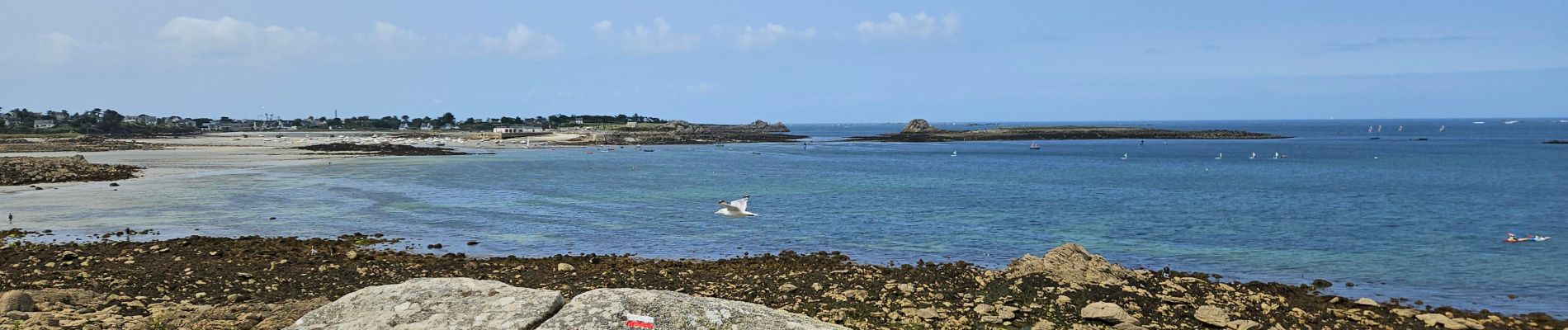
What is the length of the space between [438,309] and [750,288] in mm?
8983

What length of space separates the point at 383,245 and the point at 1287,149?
116m

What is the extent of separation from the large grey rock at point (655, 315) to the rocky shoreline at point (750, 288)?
5427 millimetres

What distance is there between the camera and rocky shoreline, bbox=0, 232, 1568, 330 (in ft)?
42.5

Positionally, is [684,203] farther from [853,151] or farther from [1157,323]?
[853,151]

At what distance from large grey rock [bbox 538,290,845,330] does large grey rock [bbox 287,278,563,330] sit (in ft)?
1.06

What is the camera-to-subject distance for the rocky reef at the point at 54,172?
44.9 m

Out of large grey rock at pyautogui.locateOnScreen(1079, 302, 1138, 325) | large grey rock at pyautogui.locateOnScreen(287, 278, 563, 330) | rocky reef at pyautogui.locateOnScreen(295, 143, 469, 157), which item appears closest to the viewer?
large grey rock at pyautogui.locateOnScreen(287, 278, 563, 330)

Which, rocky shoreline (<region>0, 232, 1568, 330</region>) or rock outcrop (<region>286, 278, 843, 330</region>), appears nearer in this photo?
rock outcrop (<region>286, 278, 843, 330</region>)

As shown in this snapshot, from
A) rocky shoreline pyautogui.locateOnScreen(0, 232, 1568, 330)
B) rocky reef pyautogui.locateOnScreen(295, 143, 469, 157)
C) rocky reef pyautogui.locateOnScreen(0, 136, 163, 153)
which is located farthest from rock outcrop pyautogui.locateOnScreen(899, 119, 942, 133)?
rocky shoreline pyautogui.locateOnScreen(0, 232, 1568, 330)

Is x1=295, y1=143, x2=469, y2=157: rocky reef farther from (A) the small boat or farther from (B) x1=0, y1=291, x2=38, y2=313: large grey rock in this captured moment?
(A) the small boat

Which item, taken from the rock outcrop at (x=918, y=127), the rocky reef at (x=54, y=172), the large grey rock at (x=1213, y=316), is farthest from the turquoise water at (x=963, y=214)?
the rock outcrop at (x=918, y=127)

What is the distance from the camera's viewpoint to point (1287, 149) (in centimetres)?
11206

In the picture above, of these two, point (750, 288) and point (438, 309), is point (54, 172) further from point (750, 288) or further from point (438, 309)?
point (438, 309)

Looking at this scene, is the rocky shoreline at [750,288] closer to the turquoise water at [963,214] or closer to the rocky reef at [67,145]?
the turquoise water at [963,214]
